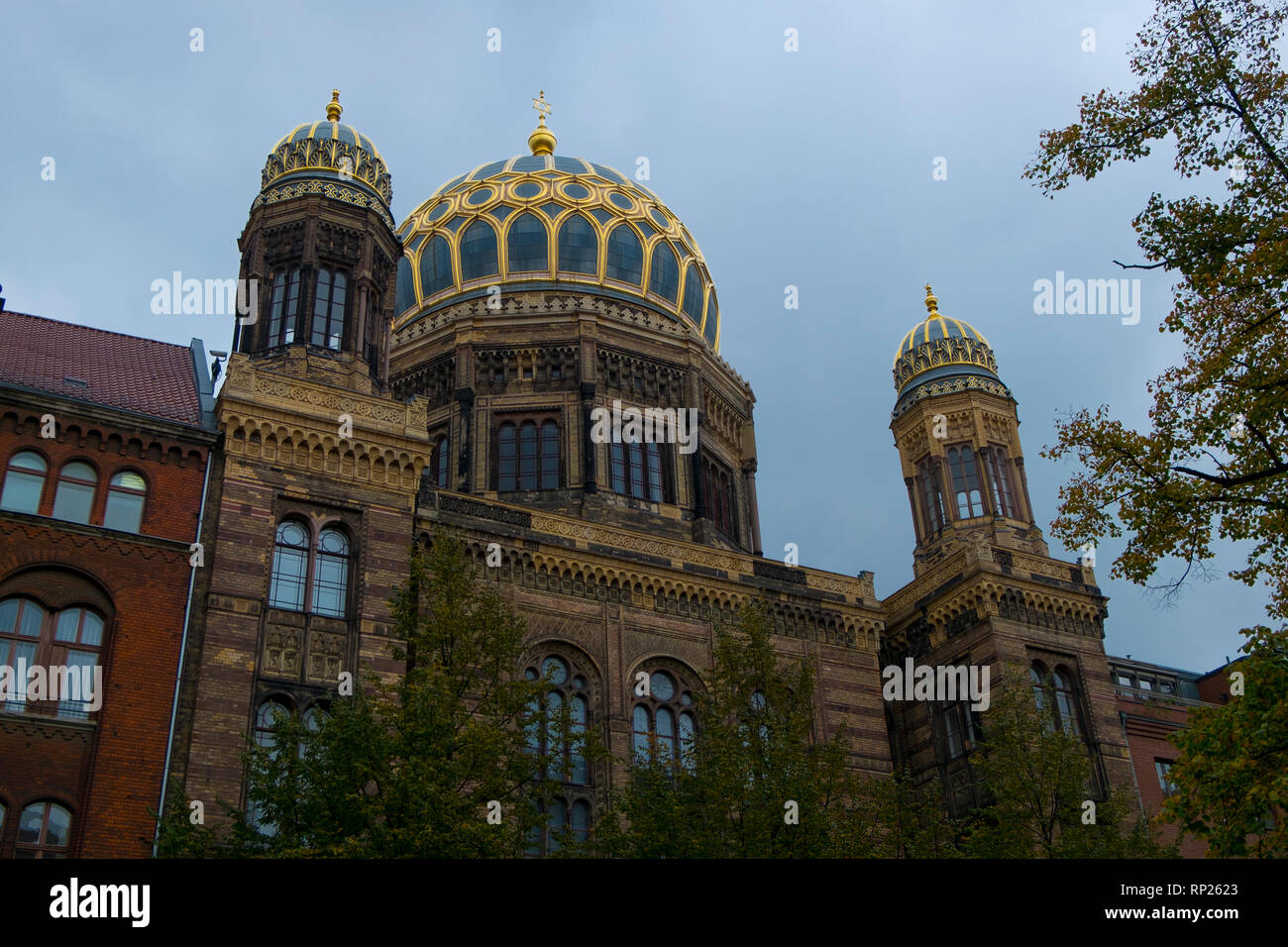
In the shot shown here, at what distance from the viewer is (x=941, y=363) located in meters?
44.4

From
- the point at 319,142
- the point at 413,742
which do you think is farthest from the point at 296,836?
the point at 319,142

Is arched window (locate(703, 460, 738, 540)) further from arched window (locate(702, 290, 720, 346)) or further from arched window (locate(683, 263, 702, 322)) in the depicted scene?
arched window (locate(683, 263, 702, 322))

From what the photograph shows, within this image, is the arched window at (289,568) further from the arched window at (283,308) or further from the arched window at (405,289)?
the arched window at (405,289)

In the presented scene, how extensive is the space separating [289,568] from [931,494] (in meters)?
23.3

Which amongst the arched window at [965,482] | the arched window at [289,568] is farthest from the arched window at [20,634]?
the arched window at [965,482]

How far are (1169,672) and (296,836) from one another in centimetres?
3590

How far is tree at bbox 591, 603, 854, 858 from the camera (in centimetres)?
2086

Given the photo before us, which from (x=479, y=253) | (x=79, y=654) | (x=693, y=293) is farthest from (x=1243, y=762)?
(x=479, y=253)

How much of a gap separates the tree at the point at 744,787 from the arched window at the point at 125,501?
449 inches

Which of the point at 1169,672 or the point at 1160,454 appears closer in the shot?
the point at 1160,454

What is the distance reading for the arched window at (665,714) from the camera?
31.1 meters

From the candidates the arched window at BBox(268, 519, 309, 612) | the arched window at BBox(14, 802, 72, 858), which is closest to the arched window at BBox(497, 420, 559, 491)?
the arched window at BBox(268, 519, 309, 612)
